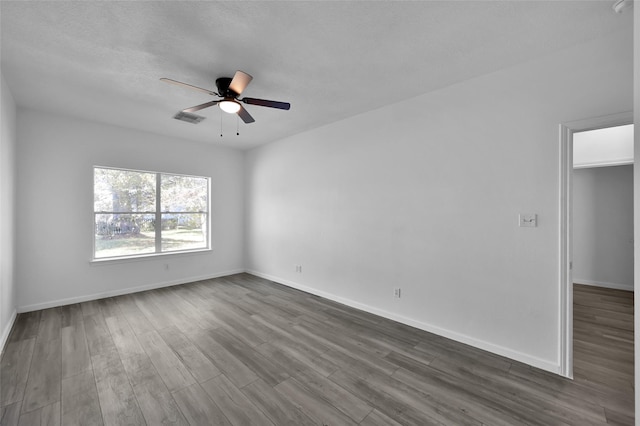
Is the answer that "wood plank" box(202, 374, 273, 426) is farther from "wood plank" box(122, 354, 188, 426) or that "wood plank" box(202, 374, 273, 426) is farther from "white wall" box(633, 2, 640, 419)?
"white wall" box(633, 2, 640, 419)

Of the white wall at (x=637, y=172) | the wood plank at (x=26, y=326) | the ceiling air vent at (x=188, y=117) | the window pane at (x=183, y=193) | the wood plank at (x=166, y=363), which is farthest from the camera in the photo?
the window pane at (x=183, y=193)

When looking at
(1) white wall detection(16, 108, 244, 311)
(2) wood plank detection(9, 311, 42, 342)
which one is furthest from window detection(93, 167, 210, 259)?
(2) wood plank detection(9, 311, 42, 342)

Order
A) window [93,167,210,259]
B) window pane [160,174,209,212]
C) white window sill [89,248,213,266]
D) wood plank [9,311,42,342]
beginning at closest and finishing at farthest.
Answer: wood plank [9,311,42,342] < white window sill [89,248,213,266] < window [93,167,210,259] < window pane [160,174,209,212]

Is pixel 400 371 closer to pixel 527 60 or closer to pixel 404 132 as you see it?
pixel 404 132

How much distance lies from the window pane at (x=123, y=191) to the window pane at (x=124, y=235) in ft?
0.48

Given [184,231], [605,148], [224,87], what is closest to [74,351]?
[184,231]

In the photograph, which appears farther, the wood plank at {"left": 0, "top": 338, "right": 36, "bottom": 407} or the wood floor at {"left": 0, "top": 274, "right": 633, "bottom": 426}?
the wood plank at {"left": 0, "top": 338, "right": 36, "bottom": 407}

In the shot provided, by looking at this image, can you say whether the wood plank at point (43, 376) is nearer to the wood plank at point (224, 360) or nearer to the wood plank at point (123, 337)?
the wood plank at point (123, 337)

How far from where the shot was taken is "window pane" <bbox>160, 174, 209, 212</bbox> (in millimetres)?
5227

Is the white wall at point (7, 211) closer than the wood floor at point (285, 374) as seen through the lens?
No

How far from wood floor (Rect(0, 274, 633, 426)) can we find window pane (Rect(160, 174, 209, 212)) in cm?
222

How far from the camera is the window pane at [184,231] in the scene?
5.25m

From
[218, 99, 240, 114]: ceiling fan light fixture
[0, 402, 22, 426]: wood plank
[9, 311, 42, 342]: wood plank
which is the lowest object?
[0, 402, 22, 426]: wood plank

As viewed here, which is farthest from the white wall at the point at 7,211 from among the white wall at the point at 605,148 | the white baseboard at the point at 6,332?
the white wall at the point at 605,148
